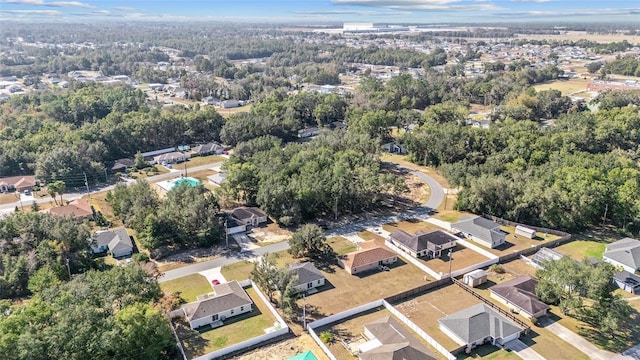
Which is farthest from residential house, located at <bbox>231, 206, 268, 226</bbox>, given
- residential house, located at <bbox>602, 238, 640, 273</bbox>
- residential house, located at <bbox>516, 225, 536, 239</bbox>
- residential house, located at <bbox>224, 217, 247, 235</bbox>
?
residential house, located at <bbox>602, 238, 640, 273</bbox>

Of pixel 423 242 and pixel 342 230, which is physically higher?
pixel 423 242

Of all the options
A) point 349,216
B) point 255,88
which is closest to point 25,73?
point 255,88

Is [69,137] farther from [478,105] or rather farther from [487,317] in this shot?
[478,105]

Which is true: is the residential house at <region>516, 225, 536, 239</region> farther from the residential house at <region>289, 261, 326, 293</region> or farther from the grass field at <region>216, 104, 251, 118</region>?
the grass field at <region>216, 104, 251, 118</region>

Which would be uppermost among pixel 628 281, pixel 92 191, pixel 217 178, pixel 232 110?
pixel 232 110

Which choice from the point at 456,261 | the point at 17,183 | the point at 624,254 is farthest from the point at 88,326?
the point at 17,183

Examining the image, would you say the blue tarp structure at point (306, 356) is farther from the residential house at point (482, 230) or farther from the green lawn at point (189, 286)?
the residential house at point (482, 230)

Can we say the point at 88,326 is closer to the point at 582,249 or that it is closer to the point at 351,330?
the point at 351,330
